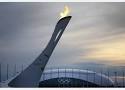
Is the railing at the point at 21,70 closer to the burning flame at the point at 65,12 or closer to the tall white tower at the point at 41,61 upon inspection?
the tall white tower at the point at 41,61

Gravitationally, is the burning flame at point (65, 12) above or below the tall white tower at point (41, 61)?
above

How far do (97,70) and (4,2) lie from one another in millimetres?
1300

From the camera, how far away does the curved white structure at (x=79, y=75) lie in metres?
2.43

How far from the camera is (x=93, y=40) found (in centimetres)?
246

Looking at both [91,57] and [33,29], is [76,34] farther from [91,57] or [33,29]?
[33,29]

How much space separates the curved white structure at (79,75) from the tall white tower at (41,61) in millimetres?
86

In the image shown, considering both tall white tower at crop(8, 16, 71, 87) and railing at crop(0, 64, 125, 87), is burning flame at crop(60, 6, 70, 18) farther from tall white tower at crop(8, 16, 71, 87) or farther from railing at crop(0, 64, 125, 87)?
railing at crop(0, 64, 125, 87)

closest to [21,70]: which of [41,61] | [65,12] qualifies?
[41,61]

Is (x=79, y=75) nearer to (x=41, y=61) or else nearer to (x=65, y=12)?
(x=41, y=61)

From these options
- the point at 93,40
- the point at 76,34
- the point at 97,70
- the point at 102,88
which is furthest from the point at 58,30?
the point at 102,88

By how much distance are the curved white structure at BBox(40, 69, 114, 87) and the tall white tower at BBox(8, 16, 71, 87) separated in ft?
0.28

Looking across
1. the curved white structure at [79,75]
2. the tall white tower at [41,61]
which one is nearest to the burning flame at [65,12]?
the tall white tower at [41,61]

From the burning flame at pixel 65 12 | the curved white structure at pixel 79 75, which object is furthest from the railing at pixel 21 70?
the burning flame at pixel 65 12

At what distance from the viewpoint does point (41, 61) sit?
2.42 metres
